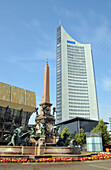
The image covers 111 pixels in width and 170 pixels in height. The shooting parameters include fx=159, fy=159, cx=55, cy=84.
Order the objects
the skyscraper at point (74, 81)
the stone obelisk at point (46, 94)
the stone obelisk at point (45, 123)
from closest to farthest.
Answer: the stone obelisk at point (45, 123), the stone obelisk at point (46, 94), the skyscraper at point (74, 81)

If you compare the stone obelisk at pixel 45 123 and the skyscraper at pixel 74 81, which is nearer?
the stone obelisk at pixel 45 123

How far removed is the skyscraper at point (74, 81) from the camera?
124 meters

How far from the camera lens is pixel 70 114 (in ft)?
399

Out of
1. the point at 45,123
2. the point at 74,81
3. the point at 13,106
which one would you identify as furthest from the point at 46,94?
the point at 74,81

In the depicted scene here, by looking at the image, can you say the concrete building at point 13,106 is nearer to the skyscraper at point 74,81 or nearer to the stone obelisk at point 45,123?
the stone obelisk at point 45,123

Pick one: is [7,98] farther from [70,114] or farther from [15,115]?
[70,114]

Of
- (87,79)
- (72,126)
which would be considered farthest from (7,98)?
(87,79)

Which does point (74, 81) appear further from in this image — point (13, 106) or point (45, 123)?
point (45, 123)

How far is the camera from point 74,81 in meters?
135

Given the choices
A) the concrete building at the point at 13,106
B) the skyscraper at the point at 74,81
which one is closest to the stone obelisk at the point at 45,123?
the concrete building at the point at 13,106

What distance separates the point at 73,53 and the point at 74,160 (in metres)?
138

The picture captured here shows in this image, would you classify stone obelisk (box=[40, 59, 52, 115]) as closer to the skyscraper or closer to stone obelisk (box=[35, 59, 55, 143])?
stone obelisk (box=[35, 59, 55, 143])

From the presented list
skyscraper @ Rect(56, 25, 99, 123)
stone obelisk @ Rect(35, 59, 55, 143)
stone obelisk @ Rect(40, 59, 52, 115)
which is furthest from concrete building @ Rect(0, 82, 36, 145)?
skyscraper @ Rect(56, 25, 99, 123)

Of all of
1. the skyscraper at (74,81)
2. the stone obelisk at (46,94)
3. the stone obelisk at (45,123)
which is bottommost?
the stone obelisk at (45,123)
